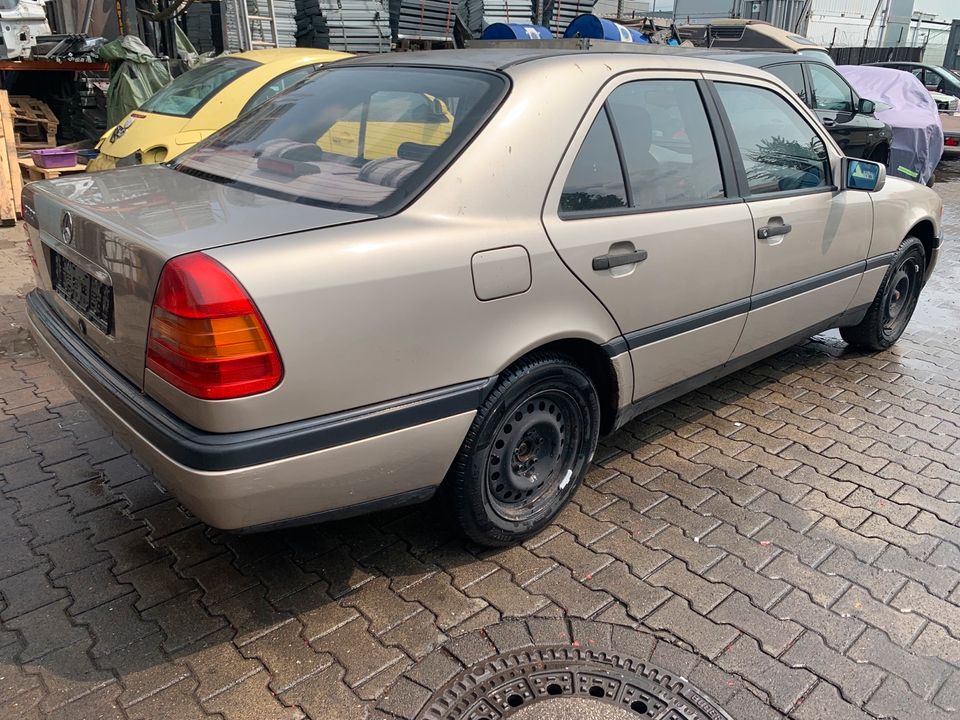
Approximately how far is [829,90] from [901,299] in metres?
4.31

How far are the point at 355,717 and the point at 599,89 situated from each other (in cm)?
222

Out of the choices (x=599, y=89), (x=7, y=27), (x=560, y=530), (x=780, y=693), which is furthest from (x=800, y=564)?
(x=7, y=27)

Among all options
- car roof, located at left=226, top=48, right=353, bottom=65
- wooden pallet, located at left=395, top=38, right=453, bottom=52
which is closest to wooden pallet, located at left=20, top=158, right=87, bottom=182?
car roof, located at left=226, top=48, right=353, bottom=65

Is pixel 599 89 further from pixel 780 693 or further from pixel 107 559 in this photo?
pixel 107 559

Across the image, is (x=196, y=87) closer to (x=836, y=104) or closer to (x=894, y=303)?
(x=894, y=303)

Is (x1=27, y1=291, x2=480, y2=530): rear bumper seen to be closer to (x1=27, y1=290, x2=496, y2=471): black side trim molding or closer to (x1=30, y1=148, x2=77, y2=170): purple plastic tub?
(x1=27, y1=290, x2=496, y2=471): black side trim molding

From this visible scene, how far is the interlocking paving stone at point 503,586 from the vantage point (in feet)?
7.47

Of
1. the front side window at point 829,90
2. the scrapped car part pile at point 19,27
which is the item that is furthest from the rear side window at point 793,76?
the scrapped car part pile at point 19,27

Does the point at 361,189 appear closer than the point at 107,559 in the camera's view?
Yes

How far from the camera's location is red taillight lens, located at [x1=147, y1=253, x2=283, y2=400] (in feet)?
6.56

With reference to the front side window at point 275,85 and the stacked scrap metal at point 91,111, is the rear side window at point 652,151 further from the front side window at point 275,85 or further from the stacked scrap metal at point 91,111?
the stacked scrap metal at point 91,111

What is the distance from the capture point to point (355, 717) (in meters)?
2.16

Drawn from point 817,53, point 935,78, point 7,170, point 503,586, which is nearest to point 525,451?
point 503,586

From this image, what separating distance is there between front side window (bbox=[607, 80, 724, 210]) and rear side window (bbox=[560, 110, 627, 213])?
0.07 m
